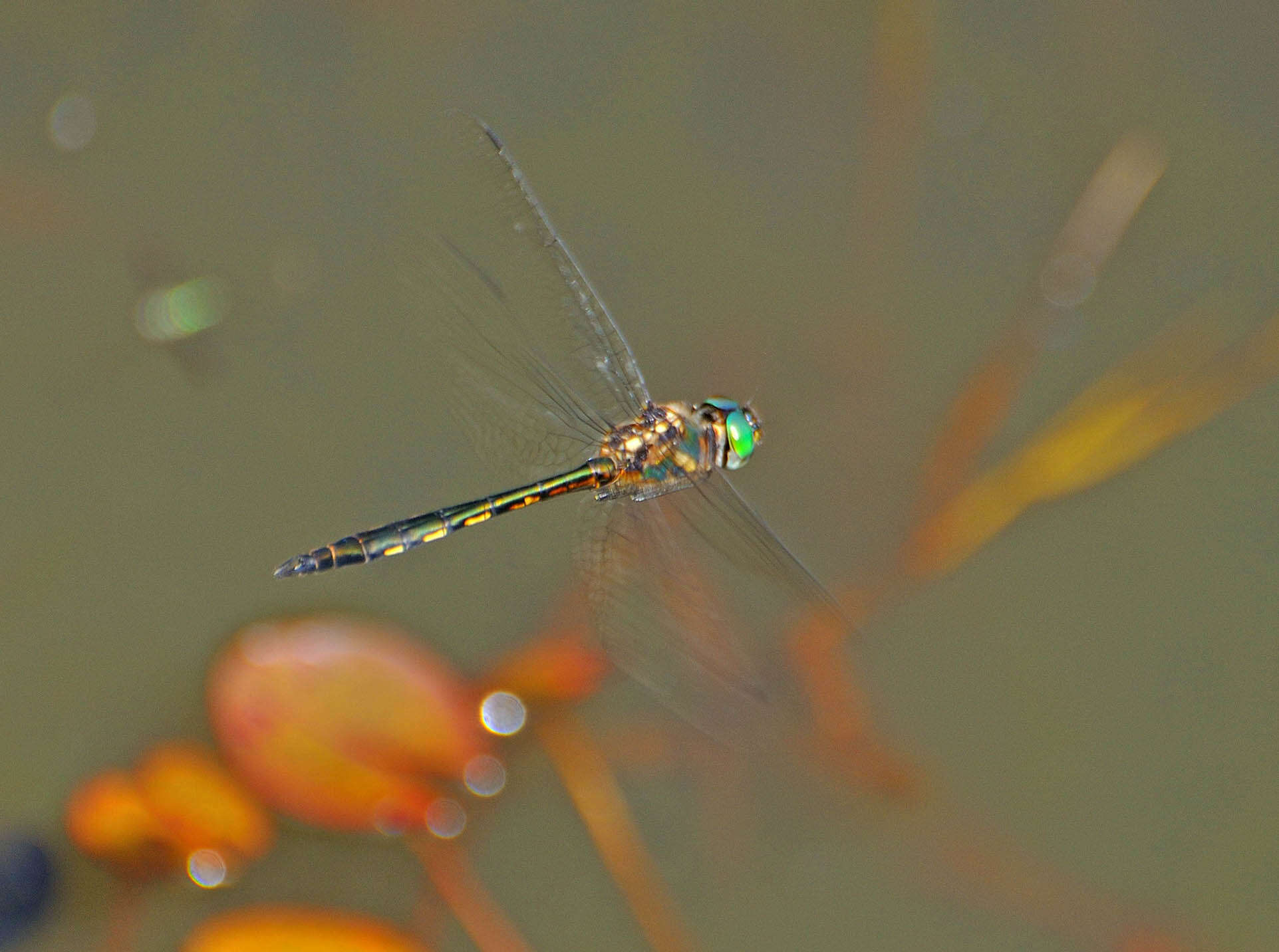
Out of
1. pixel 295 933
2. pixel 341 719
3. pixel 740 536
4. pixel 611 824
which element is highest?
pixel 341 719

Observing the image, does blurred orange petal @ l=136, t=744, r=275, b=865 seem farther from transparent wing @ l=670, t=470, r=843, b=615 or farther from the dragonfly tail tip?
transparent wing @ l=670, t=470, r=843, b=615

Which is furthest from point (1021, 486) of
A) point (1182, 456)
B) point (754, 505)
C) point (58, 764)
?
point (58, 764)

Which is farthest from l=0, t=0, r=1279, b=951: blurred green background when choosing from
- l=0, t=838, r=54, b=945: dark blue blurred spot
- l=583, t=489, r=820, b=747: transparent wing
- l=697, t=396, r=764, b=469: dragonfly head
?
l=583, t=489, r=820, b=747: transparent wing

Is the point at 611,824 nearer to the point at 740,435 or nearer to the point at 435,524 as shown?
the point at 435,524

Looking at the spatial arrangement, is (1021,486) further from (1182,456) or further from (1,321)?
(1,321)

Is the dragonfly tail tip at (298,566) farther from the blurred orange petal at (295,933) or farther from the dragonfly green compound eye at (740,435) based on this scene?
the dragonfly green compound eye at (740,435)

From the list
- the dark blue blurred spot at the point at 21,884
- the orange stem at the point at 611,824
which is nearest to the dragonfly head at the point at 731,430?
the orange stem at the point at 611,824

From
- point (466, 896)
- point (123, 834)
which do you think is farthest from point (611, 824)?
point (123, 834)
